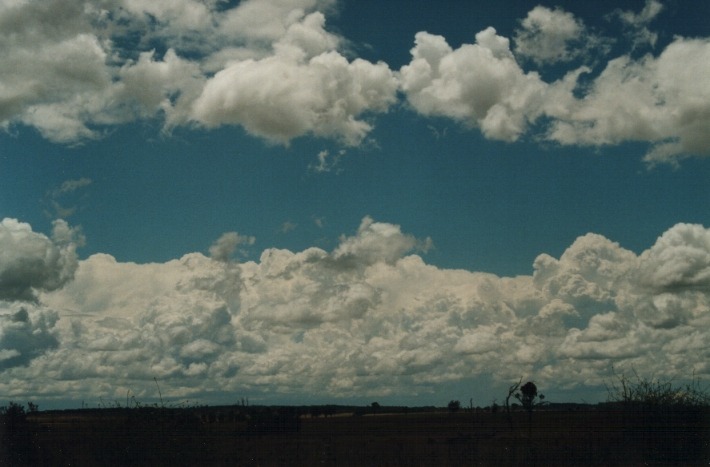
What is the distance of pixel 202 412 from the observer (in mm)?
50656

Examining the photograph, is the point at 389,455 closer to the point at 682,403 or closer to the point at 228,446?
the point at 228,446

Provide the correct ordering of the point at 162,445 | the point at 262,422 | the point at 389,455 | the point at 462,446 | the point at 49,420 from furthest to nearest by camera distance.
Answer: the point at 262,422
the point at 462,446
the point at 49,420
the point at 389,455
the point at 162,445

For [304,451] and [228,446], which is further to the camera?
Result: [304,451]

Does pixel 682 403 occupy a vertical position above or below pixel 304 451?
above

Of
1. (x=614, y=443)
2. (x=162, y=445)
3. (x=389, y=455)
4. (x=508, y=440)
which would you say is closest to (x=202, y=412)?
(x=162, y=445)

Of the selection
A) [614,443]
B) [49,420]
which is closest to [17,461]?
[49,420]

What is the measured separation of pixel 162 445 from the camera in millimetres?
40375

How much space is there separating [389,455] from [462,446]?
822cm

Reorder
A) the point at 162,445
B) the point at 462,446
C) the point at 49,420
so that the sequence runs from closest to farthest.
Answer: the point at 162,445 → the point at 49,420 → the point at 462,446

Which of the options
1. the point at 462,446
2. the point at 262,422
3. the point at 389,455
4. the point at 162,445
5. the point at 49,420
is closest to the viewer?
the point at 162,445

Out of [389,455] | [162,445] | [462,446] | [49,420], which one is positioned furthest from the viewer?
[462,446]

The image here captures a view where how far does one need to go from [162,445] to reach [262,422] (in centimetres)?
1720

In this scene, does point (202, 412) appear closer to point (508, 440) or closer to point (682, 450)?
point (508, 440)

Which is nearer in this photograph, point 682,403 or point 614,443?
point 614,443
